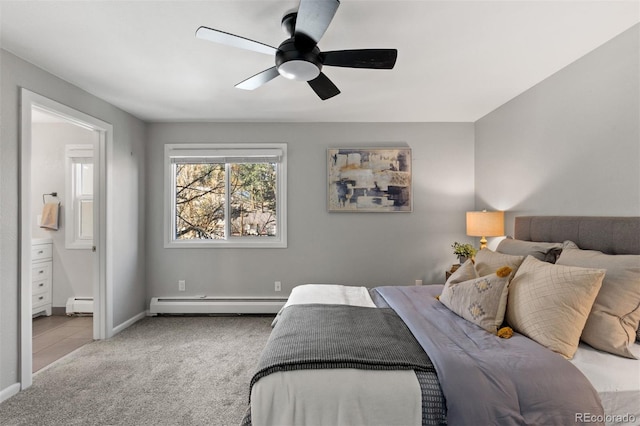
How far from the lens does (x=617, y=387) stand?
1.38m

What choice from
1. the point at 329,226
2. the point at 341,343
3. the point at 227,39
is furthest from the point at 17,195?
the point at 329,226

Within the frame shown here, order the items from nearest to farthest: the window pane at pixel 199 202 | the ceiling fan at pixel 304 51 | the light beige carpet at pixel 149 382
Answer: the ceiling fan at pixel 304 51
the light beige carpet at pixel 149 382
the window pane at pixel 199 202

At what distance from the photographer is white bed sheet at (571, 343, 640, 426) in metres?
1.37

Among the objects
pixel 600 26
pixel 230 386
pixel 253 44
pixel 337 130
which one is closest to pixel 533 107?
pixel 600 26

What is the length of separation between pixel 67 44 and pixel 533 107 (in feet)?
12.7

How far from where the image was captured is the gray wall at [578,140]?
2.04 m

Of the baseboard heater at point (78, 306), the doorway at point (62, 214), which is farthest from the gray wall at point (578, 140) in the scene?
the baseboard heater at point (78, 306)

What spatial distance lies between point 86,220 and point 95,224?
118 centimetres

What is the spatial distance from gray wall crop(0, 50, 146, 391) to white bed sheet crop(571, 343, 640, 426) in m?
3.61

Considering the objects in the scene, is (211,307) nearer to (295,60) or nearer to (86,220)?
(86,220)

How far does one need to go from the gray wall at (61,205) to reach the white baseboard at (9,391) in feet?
6.74

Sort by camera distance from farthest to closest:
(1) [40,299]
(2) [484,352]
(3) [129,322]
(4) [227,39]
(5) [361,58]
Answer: (1) [40,299] < (3) [129,322] < (5) [361,58] < (4) [227,39] < (2) [484,352]

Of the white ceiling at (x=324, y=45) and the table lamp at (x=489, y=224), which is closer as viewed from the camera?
the white ceiling at (x=324, y=45)

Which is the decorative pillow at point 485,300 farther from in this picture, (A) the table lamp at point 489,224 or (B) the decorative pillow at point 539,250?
(A) the table lamp at point 489,224
